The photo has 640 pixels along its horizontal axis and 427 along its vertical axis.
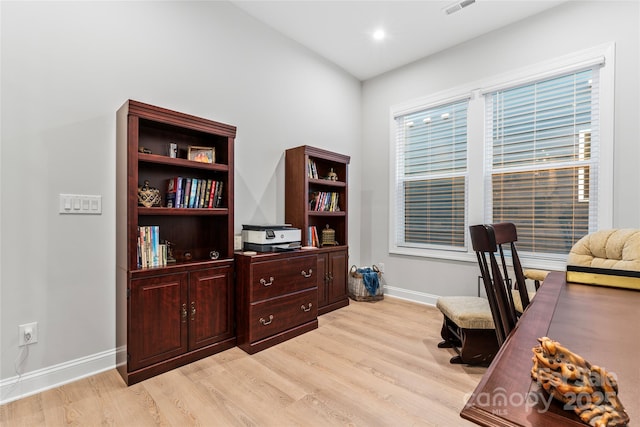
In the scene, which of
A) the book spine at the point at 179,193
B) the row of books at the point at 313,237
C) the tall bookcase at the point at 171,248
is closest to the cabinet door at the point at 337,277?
the row of books at the point at 313,237

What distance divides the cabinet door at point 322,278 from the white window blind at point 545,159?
1.81m

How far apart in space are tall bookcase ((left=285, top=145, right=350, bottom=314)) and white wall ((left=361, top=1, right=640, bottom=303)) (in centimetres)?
67

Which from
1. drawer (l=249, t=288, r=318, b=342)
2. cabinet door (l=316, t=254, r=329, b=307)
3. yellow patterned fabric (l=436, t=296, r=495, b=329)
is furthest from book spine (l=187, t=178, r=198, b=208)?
yellow patterned fabric (l=436, t=296, r=495, b=329)

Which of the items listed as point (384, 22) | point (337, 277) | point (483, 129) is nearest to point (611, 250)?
point (483, 129)

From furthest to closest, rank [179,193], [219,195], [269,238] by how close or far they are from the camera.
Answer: [269,238], [219,195], [179,193]

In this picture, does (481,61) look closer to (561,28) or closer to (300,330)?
(561,28)

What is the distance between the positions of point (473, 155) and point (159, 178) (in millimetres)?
3093

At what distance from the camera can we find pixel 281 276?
8.51 feet

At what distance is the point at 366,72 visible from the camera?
407cm

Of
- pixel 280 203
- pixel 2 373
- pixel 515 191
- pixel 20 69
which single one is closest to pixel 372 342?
pixel 280 203

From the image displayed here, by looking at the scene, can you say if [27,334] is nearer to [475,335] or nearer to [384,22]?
[475,335]

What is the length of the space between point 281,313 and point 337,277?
1053mm

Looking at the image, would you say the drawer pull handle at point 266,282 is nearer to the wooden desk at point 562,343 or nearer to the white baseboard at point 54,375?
the white baseboard at point 54,375

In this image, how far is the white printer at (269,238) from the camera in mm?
2609
